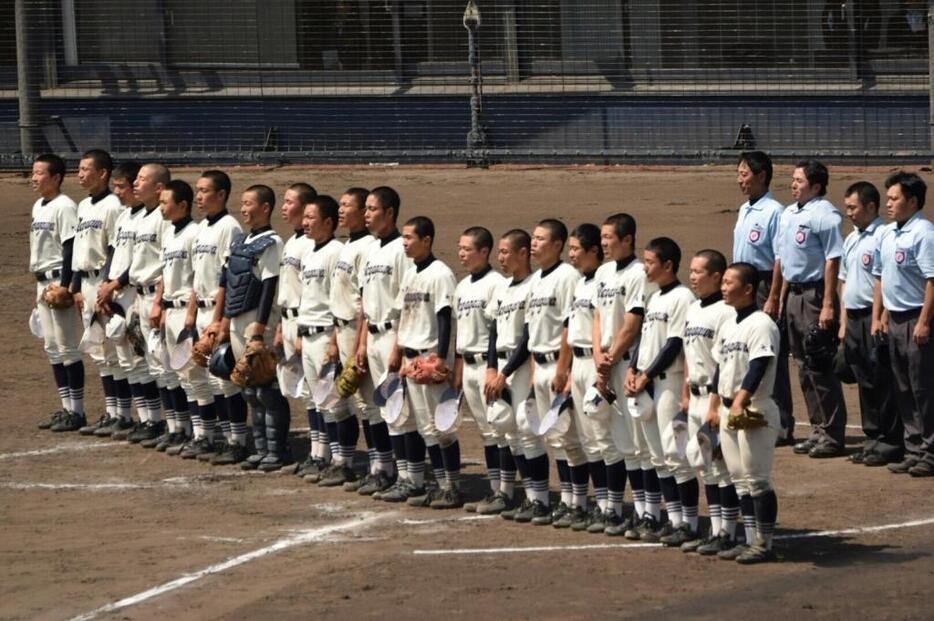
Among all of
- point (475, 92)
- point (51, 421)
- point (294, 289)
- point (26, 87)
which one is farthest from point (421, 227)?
point (26, 87)

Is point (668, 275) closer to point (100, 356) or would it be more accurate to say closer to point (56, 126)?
point (100, 356)

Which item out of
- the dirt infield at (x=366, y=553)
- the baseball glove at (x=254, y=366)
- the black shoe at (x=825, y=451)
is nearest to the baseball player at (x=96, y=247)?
the dirt infield at (x=366, y=553)

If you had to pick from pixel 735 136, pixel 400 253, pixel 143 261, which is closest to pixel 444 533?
pixel 400 253

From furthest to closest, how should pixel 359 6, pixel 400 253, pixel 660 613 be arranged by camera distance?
pixel 359 6 → pixel 400 253 → pixel 660 613

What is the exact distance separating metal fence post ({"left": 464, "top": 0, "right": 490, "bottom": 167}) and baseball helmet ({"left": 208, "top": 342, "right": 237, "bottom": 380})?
7397mm

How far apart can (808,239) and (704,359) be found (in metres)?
2.57

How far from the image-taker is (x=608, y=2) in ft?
61.8

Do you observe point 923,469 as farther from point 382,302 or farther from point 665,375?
point 382,302

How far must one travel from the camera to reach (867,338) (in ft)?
37.2

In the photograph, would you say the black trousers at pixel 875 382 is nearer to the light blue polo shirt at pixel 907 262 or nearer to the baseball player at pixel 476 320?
the light blue polo shirt at pixel 907 262

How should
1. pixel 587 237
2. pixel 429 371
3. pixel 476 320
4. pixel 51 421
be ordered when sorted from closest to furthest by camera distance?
pixel 587 237 < pixel 476 320 < pixel 429 371 < pixel 51 421

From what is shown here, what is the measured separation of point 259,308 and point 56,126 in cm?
892

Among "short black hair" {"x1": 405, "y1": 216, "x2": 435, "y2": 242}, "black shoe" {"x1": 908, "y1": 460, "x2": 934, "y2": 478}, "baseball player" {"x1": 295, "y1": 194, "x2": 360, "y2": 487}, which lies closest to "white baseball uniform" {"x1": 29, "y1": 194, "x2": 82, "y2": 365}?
"baseball player" {"x1": 295, "y1": 194, "x2": 360, "y2": 487}

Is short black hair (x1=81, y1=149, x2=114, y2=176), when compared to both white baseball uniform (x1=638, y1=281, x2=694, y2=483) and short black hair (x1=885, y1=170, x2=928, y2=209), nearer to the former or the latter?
white baseball uniform (x1=638, y1=281, x2=694, y2=483)
